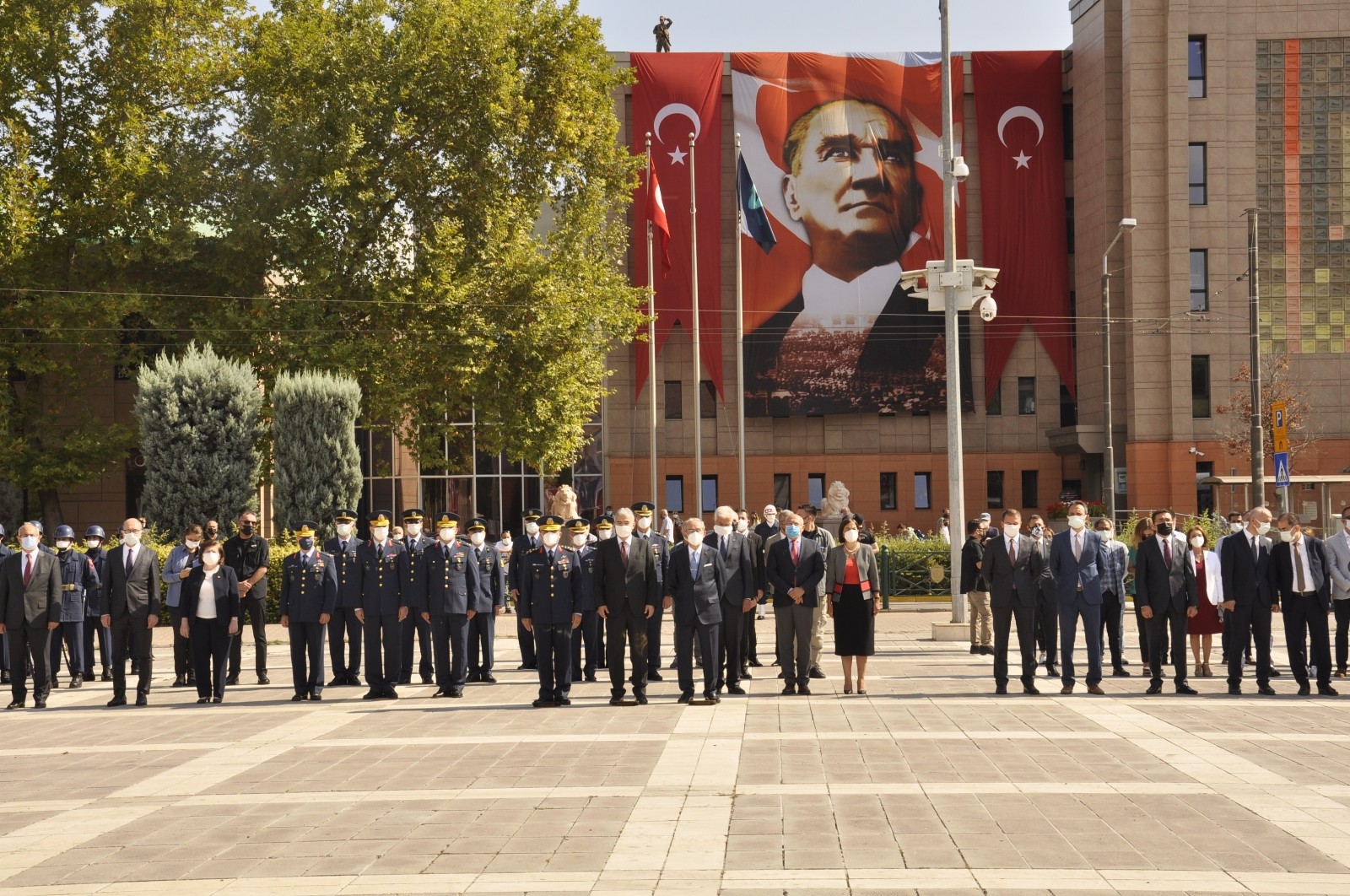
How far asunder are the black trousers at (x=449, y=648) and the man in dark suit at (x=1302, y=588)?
360 inches

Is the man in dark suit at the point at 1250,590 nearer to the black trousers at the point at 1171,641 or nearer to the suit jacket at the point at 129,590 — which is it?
the black trousers at the point at 1171,641

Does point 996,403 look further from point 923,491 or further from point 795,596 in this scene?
point 795,596

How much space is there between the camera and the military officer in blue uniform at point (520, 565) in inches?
773

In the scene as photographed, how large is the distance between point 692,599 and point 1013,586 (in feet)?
11.9

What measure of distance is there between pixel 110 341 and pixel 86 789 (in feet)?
107

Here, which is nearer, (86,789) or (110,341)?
(86,789)

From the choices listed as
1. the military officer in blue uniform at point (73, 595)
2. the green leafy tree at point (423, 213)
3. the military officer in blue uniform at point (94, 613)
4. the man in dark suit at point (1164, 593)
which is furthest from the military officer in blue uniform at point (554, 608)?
the green leafy tree at point (423, 213)

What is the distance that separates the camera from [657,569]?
17000mm

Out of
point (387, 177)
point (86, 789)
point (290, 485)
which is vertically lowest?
point (86, 789)

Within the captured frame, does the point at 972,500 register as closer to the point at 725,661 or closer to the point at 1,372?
the point at 1,372

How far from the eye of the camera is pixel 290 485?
35.0m

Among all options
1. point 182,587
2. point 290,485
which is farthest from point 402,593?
point 290,485

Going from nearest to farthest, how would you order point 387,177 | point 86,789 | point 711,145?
1. point 86,789
2. point 387,177
3. point 711,145

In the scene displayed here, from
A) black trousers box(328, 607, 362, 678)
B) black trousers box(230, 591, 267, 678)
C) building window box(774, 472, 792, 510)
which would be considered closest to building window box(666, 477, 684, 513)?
building window box(774, 472, 792, 510)
